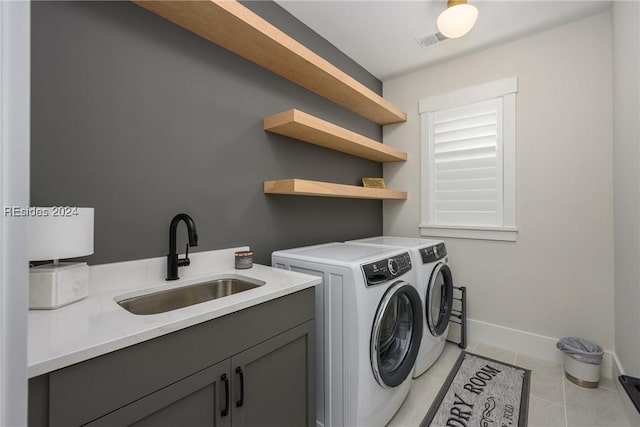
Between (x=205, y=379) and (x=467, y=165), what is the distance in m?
2.62

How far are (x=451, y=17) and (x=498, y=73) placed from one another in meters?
0.91

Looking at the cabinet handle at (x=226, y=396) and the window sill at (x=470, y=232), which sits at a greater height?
the window sill at (x=470, y=232)

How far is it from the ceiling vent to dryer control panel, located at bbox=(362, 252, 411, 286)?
5.98ft

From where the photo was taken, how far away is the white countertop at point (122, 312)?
0.69 m

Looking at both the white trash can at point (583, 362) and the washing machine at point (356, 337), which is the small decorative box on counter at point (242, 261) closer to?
the washing machine at point (356, 337)

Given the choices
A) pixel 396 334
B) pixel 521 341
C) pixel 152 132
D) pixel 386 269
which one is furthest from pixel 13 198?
pixel 521 341

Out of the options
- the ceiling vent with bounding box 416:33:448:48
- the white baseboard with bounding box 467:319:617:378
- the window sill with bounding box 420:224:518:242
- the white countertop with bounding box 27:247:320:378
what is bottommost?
the white baseboard with bounding box 467:319:617:378

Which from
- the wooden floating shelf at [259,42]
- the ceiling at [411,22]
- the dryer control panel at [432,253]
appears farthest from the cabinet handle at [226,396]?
the ceiling at [411,22]

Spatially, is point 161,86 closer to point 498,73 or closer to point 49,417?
point 49,417

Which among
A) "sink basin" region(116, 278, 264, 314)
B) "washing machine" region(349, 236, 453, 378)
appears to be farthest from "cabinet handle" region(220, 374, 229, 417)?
"washing machine" region(349, 236, 453, 378)

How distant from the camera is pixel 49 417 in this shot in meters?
0.64

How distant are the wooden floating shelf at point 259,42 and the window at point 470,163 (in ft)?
2.61

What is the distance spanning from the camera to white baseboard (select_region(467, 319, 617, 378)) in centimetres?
200

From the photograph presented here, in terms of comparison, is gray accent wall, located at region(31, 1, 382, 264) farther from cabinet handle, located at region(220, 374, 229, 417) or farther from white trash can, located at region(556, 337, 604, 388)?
white trash can, located at region(556, 337, 604, 388)
